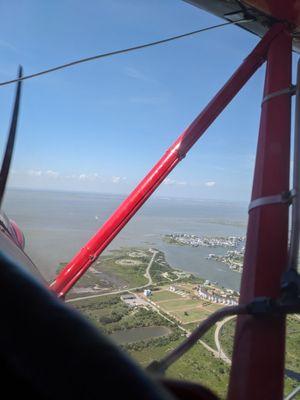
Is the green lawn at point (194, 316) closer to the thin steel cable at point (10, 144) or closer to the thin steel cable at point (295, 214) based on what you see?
the thin steel cable at point (295, 214)

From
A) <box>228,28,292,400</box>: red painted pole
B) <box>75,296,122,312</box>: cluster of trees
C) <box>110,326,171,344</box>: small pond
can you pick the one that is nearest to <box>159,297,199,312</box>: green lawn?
<box>110,326,171,344</box>: small pond

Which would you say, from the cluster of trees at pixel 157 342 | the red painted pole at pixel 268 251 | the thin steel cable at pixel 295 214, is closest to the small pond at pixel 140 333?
the cluster of trees at pixel 157 342

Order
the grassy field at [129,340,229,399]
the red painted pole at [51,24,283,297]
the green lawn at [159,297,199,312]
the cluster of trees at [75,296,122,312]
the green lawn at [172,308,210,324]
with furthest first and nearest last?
the green lawn at [159,297,199,312] → the cluster of trees at [75,296,122,312] → the green lawn at [172,308,210,324] → the grassy field at [129,340,229,399] → the red painted pole at [51,24,283,297]

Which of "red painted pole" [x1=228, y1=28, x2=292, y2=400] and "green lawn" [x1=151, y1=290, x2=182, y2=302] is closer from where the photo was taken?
"red painted pole" [x1=228, y1=28, x2=292, y2=400]

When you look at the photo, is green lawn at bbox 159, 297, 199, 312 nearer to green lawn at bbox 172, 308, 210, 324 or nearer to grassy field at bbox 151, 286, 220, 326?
grassy field at bbox 151, 286, 220, 326

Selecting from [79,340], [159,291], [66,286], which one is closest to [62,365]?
[79,340]

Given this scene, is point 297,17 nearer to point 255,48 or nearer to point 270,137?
point 255,48

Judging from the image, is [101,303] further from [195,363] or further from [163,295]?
[195,363]
